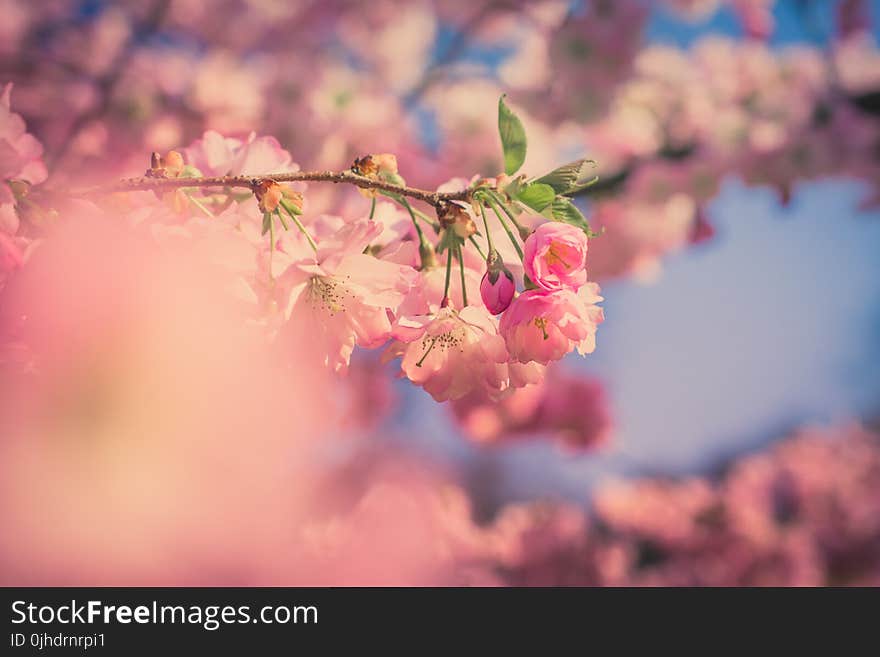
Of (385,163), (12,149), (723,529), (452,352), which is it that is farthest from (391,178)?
(723,529)

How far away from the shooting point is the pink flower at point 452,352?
1.21 feet

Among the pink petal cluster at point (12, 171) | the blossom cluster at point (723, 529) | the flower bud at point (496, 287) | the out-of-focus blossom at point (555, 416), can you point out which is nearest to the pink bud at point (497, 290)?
the flower bud at point (496, 287)

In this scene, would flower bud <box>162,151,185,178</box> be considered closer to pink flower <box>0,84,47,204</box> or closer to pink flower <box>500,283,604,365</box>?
pink flower <box>0,84,47,204</box>

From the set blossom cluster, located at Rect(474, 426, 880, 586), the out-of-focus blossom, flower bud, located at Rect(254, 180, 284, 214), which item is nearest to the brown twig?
flower bud, located at Rect(254, 180, 284, 214)

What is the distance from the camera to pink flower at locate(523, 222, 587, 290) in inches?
12.9

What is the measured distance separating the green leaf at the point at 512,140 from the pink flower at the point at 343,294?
0.30 ft

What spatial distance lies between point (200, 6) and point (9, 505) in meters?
1.14

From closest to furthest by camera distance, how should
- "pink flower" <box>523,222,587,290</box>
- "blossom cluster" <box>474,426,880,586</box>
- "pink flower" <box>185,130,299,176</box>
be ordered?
"pink flower" <box>523,222,587,290</box>
"pink flower" <box>185,130,299,176</box>
"blossom cluster" <box>474,426,880,586</box>

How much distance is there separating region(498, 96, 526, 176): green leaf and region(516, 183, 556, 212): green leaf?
0.03 meters

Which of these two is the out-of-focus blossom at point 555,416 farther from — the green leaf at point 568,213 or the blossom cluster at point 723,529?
the green leaf at point 568,213

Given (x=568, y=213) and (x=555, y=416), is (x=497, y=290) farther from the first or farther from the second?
(x=555, y=416)

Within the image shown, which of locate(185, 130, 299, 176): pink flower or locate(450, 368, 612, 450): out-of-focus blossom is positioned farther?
locate(450, 368, 612, 450): out-of-focus blossom

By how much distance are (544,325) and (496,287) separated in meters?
0.04
